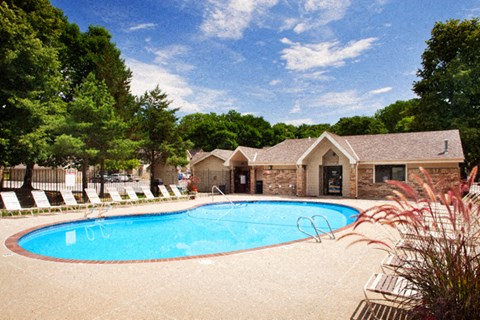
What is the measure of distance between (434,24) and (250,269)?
112ft

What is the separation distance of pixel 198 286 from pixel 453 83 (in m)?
30.2

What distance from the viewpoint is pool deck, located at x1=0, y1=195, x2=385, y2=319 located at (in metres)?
4.34

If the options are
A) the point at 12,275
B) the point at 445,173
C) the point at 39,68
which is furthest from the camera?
the point at 445,173

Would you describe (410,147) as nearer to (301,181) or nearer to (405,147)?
(405,147)

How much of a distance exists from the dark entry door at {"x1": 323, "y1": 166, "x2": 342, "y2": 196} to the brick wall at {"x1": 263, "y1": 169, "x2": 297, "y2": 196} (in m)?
2.41

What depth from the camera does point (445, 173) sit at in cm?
1956

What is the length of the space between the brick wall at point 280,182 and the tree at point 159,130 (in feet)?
23.9

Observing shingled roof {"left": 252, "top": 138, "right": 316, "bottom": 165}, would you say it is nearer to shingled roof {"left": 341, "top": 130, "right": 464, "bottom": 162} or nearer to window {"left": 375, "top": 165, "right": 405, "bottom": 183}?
shingled roof {"left": 341, "top": 130, "right": 464, "bottom": 162}

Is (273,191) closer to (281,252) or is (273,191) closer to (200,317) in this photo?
(281,252)

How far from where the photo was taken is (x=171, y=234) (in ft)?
41.4

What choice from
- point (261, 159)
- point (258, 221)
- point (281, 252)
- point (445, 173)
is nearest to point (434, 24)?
point (445, 173)

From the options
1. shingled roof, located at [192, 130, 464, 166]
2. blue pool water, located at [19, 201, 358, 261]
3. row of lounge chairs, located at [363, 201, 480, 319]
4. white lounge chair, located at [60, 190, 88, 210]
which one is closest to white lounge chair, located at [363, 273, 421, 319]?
row of lounge chairs, located at [363, 201, 480, 319]

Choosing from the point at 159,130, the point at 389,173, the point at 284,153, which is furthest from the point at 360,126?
the point at 159,130

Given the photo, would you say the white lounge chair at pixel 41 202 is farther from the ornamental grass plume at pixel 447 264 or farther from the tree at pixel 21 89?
the ornamental grass plume at pixel 447 264
